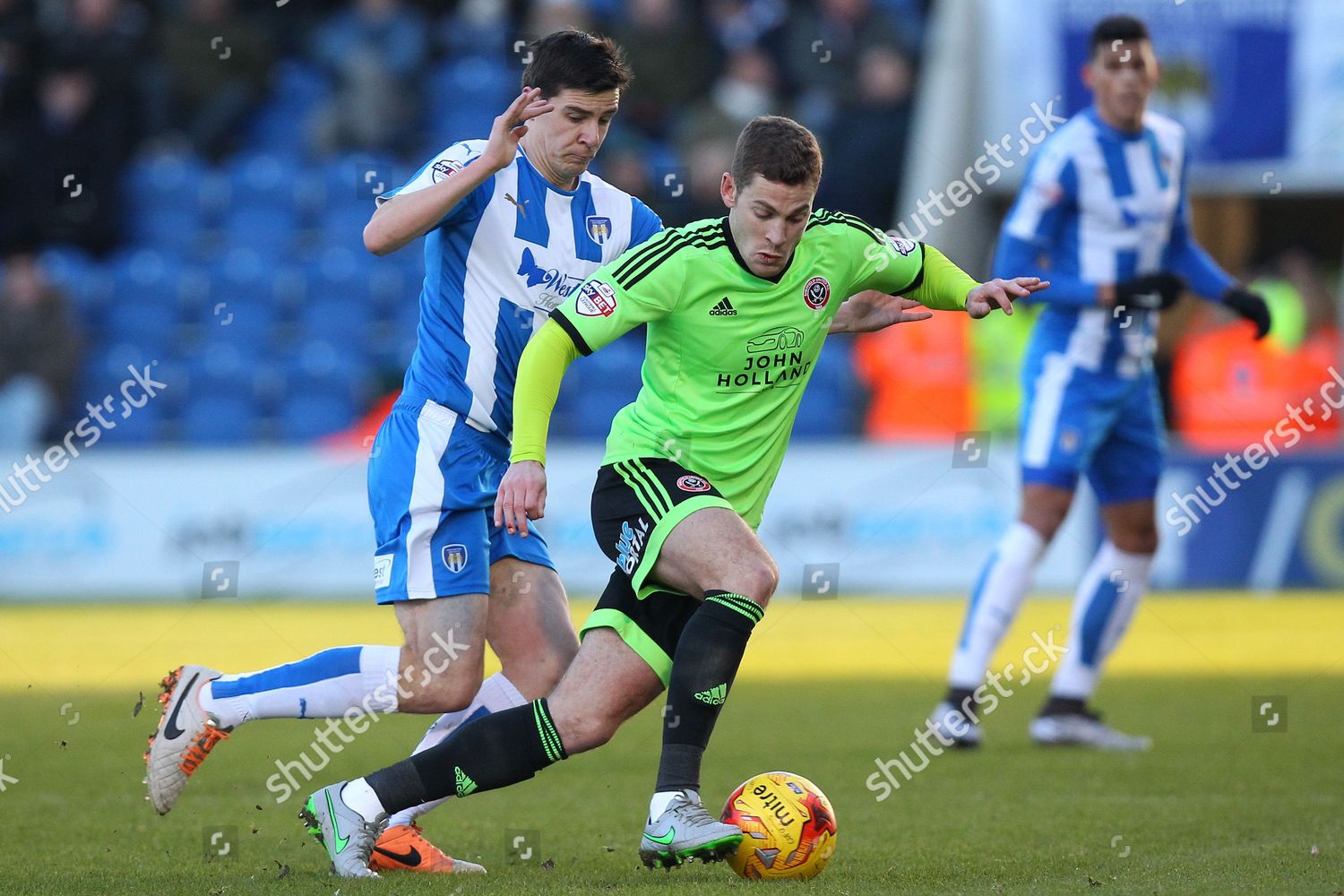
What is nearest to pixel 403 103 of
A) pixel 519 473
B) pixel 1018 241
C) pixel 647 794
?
pixel 1018 241

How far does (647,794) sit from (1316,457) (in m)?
9.13

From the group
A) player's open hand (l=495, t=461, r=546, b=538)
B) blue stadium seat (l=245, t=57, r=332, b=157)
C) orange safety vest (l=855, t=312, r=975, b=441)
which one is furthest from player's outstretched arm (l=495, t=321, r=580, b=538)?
blue stadium seat (l=245, t=57, r=332, b=157)

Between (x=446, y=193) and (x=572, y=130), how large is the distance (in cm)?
49

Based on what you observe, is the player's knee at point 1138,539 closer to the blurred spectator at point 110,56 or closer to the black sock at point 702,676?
the black sock at point 702,676

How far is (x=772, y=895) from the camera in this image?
4184 millimetres

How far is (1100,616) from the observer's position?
7.51 m

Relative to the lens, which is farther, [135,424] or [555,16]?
[555,16]

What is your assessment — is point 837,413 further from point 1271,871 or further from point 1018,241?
point 1271,871

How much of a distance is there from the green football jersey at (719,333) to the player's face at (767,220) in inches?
2.5

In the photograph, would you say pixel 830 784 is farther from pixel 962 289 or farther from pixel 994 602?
pixel 962 289

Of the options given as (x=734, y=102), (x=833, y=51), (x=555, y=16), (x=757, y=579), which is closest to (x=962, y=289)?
(x=757, y=579)

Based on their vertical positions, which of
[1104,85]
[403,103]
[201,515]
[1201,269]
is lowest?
[201,515]

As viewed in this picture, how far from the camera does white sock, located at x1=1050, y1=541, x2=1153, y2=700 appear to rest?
293 inches

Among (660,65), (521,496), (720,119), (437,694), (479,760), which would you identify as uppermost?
(660,65)
